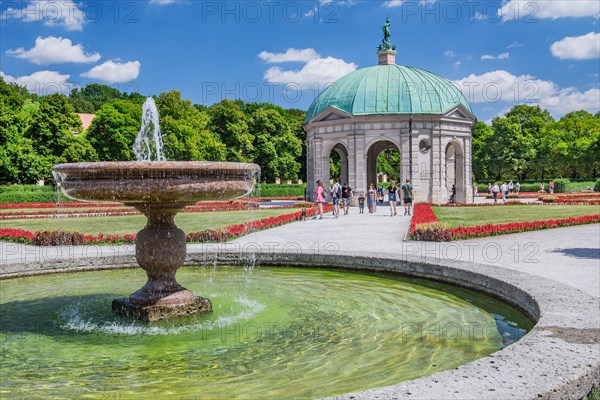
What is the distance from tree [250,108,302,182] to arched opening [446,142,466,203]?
23.9m

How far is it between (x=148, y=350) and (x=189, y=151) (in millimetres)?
49263

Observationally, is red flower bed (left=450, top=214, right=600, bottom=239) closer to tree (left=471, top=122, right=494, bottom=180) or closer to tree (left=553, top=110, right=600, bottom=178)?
tree (left=471, top=122, right=494, bottom=180)

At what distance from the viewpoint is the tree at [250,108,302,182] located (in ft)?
210

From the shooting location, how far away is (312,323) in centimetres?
706

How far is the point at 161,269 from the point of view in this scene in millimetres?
7660

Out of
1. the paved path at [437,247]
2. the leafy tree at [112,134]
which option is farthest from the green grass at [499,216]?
the leafy tree at [112,134]

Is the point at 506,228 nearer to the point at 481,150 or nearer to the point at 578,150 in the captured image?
the point at 481,150

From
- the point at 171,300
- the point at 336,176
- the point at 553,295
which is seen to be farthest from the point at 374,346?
the point at 336,176

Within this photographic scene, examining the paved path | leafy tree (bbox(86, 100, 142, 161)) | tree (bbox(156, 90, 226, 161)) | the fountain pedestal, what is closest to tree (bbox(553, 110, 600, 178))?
tree (bbox(156, 90, 226, 161))

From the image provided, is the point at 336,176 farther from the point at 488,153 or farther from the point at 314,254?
the point at 314,254

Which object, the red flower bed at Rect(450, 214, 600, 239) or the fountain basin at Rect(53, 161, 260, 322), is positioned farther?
the red flower bed at Rect(450, 214, 600, 239)

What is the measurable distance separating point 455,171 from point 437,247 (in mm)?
29305

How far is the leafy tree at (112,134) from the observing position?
55.9m

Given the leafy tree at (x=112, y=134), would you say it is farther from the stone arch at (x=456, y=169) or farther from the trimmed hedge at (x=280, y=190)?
the stone arch at (x=456, y=169)
